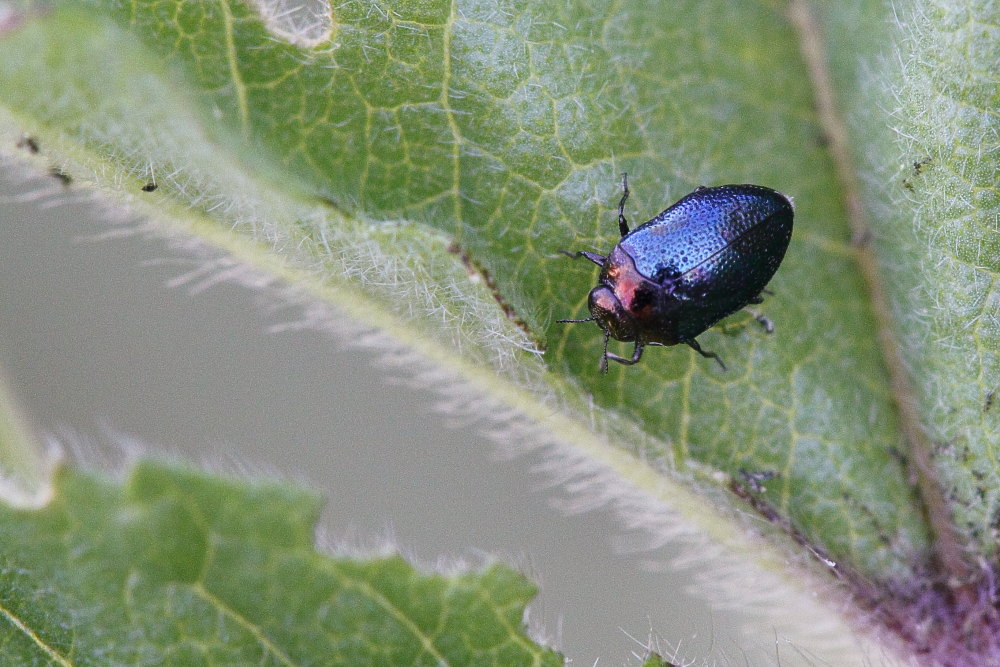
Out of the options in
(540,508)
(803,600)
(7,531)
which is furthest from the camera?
(540,508)

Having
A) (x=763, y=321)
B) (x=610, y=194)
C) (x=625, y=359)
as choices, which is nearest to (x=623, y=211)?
(x=610, y=194)

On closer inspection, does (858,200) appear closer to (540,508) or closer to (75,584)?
(75,584)

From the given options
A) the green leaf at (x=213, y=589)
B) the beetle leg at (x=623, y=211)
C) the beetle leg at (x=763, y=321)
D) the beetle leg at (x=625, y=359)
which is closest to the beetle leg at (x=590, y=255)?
the beetle leg at (x=623, y=211)

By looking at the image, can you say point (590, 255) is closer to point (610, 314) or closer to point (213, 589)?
point (610, 314)

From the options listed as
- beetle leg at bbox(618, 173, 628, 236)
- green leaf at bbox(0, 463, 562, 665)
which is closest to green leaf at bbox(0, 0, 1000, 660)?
beetle leg at bbox(618, 173, 628, 236)

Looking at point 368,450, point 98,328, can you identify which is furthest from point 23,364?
point 368,450
